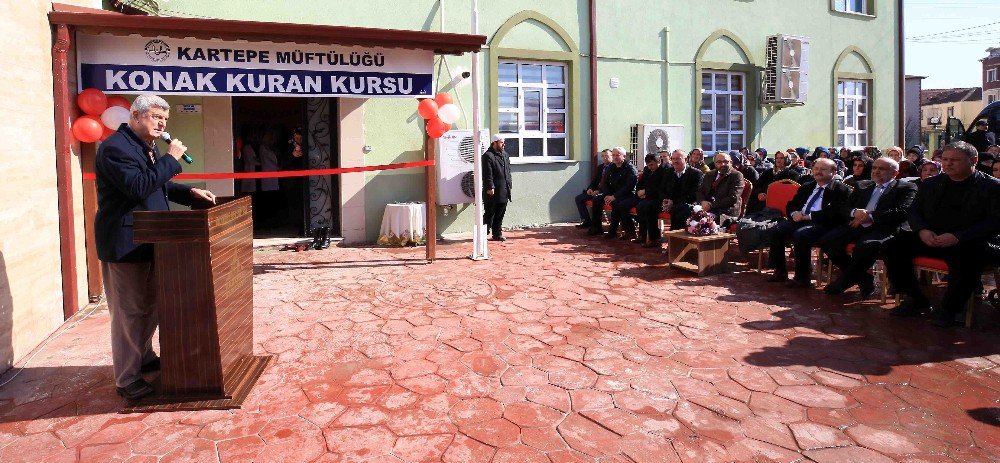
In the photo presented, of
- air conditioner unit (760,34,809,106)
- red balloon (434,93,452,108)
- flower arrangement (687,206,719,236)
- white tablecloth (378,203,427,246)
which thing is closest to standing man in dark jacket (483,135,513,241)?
white tablecloth (378,203,427,246)

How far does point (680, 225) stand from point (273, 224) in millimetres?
7299

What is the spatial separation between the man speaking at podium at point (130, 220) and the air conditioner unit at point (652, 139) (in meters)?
9.45

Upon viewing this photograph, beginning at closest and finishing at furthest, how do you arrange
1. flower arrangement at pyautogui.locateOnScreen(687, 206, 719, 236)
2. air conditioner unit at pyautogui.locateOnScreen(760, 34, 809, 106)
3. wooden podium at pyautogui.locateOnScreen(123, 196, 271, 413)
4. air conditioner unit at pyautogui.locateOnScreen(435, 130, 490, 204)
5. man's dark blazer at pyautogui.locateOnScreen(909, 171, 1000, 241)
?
wooden podium at pyautogui.locateOnScreen(123, 196, 271, 413) → man's dark blazer at pyautogui.locateOnScreen(909, 171, 1000, 241) → flower arrangement at pyautogui.locateOnScreen(687, 206, 719, 236) → air conditioner unit at pyautogui.locateOnScreen(435, 130, 490, 204) → air conditioner unit at pyautogui.locateOnScreen(760, 34, 809, 106)

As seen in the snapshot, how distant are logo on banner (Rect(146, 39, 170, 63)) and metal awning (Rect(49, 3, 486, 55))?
6.3 inches

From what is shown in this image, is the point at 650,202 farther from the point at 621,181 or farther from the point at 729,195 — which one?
the point at 729,195

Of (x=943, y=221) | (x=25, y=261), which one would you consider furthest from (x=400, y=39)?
(x=943, y=221)

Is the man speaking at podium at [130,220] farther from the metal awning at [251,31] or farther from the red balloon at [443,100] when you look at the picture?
the red balloon at [443,100]

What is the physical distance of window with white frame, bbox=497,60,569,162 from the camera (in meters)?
11.4

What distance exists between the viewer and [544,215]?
1177 cm

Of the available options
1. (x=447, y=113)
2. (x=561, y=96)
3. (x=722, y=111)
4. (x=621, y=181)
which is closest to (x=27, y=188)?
(x=447, y=113)

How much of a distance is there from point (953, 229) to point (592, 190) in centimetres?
620

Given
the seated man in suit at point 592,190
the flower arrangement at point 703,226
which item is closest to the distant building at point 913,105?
the seated man in suit at point 592,190

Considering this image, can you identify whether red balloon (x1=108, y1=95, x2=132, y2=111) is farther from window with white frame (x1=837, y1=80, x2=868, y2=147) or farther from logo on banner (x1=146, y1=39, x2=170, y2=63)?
Answer: window with white frame (x1=837, y1=80, x2=868, y2=147)

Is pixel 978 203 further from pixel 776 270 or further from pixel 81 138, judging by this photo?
pixel 81 138
